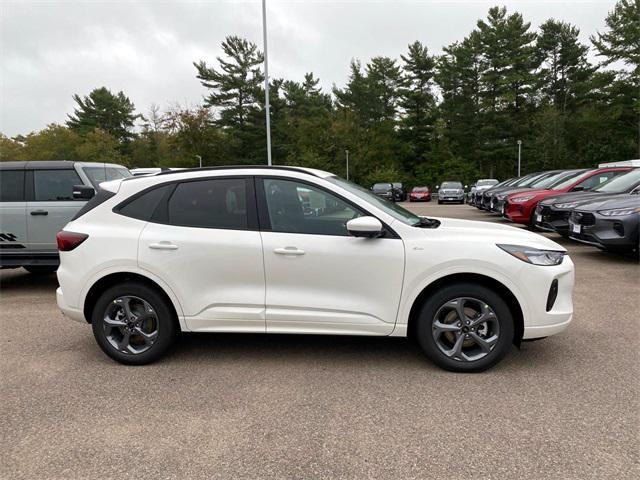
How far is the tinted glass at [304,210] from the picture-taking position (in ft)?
12.8

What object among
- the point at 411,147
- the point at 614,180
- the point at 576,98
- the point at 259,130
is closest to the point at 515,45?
the point at 576,98

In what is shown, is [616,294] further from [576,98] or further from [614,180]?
[576,98]

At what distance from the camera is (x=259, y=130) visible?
53.5 metres

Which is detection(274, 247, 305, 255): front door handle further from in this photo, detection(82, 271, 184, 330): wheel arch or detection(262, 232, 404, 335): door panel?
detection(82, 271, 184, 330): wheel arch

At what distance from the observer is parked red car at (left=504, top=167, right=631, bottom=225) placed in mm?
12078

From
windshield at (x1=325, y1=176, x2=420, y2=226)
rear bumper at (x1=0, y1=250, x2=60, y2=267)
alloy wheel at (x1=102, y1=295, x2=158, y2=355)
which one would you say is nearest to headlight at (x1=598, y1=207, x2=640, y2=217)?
windshield at (x1=325, y1=176, x2=420, y2=226)

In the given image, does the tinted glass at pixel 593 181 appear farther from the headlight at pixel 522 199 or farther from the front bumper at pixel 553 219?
the front bumper at pixel 553 219

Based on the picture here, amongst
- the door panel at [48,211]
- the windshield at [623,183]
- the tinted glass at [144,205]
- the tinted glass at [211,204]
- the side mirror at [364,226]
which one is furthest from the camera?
the windshield at [623,183]

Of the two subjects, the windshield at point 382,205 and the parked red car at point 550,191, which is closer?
the windshield at point 382,205

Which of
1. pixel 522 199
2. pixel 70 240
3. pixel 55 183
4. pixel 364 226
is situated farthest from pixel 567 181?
pixel 70 240

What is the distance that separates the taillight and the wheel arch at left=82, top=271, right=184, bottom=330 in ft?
1.25

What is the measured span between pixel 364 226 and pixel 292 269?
0.67 m

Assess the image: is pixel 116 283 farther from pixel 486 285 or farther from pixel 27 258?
pixel 27 258

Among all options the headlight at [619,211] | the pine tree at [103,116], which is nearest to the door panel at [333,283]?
the headlight at [619,211]
